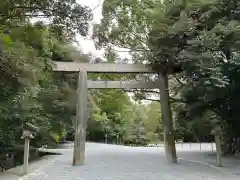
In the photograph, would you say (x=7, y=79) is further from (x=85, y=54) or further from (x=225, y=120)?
(x=85, y=54)

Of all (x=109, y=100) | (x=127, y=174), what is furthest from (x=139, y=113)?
(x=127, y=174)

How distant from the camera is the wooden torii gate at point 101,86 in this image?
12195 millimetres

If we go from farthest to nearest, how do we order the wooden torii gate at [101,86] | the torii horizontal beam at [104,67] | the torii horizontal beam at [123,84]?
1. the torii horizontal beam at [123,84]
2. the torii horizontal beam at [104,67]
3. the wooden torii gate at [101,86]

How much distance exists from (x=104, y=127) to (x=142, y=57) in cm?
1927

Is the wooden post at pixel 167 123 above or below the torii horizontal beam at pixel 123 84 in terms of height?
below

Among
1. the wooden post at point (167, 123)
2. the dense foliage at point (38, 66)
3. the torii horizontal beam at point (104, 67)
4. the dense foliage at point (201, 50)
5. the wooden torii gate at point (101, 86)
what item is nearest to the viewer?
the dense foliage at point (38, 66)

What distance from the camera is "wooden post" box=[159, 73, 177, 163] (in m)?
12.5

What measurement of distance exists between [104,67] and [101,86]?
3.29ft

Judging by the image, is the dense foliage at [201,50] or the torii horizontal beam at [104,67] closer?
the dense foliage at [201,50]

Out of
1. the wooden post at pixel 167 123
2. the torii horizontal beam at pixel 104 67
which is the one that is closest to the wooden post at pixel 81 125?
the torii horizontal beam at pixel 104 67

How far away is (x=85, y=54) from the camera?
15508mm

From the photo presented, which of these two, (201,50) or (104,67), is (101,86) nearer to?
(104,67)

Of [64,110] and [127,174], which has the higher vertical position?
[64,110]

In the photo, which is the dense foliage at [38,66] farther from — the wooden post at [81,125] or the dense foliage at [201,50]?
the dense foliage at [201,50]
